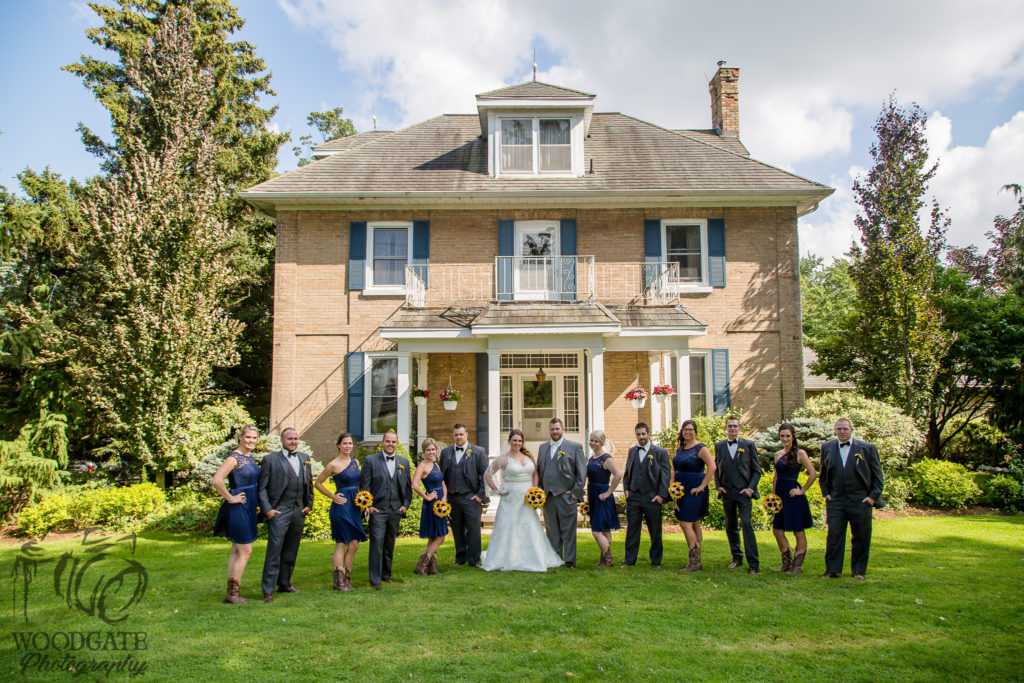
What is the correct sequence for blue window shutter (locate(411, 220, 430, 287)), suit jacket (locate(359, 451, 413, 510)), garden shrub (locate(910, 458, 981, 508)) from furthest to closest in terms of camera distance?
blue window shutter (locate(411, 220, 430, 287))
garden shrub (locate(910, 458, 981, 508))
suit jacket (locate(359, 451, 413, 510))

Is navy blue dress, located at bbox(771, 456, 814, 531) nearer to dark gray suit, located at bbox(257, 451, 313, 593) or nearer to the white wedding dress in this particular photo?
the white wedding dress

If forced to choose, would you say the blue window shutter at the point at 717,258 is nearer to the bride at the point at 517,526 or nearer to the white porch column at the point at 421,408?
the white porch column at the point at 421,408

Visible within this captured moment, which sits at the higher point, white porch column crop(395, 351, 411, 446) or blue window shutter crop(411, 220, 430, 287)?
blue window shutter crop(411, 220, 430, 287)

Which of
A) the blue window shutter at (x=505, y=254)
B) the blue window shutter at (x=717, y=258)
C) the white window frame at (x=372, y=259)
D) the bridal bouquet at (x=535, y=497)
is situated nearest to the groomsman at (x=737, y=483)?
the bridal bouquet at (x=535, y=497)

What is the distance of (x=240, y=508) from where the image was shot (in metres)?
6.47

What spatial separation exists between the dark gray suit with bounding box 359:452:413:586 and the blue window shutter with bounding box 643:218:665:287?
9268 millimetres

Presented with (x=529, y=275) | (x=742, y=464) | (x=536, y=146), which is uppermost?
(x=536, y=146)

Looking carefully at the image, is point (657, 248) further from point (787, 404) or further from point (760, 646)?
point (760, 646)

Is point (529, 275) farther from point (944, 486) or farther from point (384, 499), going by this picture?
point (944, 486)

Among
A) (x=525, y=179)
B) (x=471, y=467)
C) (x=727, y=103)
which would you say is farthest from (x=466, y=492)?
(x=727, y=103)

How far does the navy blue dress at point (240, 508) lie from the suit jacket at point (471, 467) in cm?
228

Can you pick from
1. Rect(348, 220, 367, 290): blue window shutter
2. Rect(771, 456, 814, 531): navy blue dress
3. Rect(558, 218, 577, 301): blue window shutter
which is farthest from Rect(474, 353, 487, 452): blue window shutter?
Rect(771, 456, 814, 531): navy blue dress

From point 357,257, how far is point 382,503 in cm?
888

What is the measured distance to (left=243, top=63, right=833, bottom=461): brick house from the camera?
14602 millimetres
